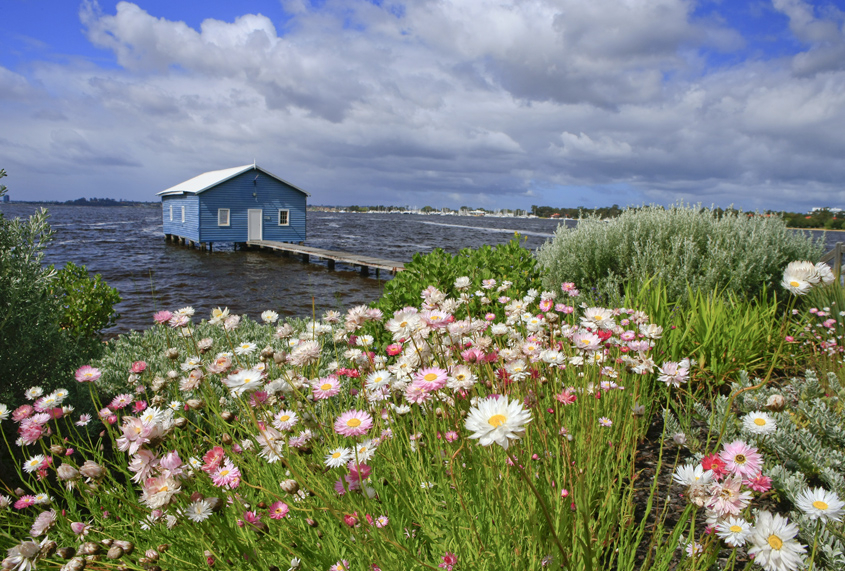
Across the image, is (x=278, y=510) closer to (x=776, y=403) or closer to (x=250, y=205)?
(x=776, y=403)

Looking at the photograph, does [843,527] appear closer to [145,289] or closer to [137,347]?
[137,347]

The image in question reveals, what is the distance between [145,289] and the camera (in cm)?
1852

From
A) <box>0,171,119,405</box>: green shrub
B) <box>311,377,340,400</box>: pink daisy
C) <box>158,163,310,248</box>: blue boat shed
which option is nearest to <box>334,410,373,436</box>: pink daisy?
<box>311,377,340,400</box>: pink daisy

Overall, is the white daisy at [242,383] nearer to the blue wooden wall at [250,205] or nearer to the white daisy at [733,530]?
the white daisy at [733,530]

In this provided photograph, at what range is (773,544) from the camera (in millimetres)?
1071

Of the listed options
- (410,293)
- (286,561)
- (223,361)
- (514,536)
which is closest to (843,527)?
(514,536)

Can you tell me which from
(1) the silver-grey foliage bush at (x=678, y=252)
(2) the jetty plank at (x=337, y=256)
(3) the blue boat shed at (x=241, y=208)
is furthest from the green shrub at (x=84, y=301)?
(3) the blue boat shed at (x=241, y=208)

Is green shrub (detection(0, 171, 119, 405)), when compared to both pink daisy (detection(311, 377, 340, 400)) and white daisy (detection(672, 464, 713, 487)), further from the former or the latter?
white daisy (detection(672, 464, 713, 487))

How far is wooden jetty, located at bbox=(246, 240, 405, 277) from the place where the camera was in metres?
21.3

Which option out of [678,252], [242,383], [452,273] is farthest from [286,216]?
[242,383]

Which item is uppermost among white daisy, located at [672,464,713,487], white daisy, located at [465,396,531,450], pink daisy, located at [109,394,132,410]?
white daisy, located at [465,396,531,450]

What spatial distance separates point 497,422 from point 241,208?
3260 cm

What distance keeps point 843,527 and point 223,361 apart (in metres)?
2.80

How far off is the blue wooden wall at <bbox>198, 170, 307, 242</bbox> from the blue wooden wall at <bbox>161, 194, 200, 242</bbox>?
0.77 meters
